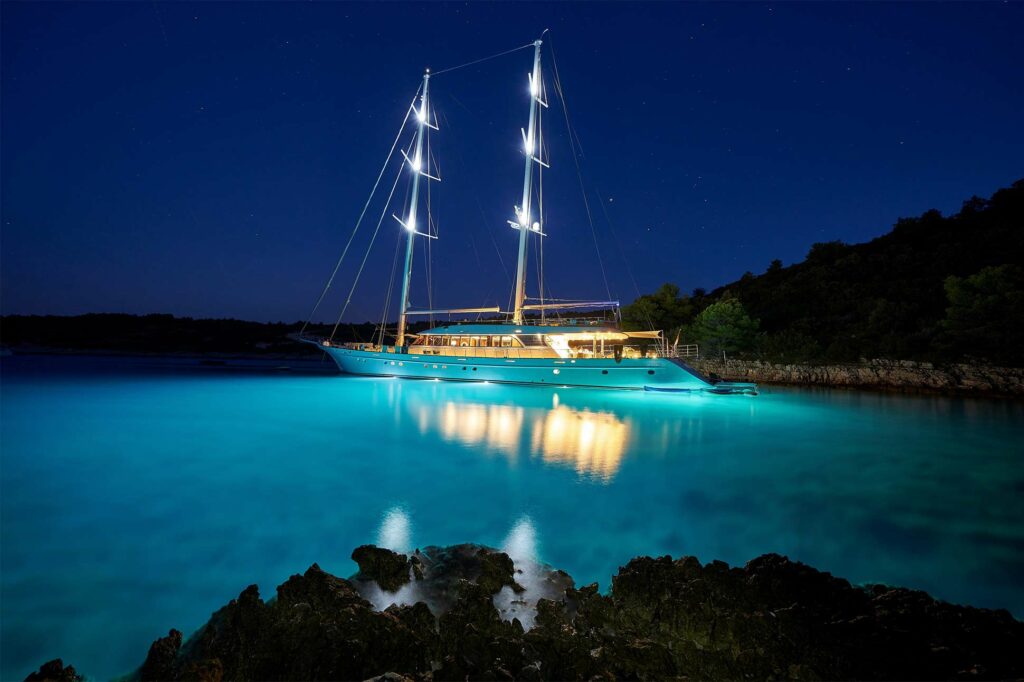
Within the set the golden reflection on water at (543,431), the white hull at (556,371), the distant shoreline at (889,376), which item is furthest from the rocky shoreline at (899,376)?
the golden reflection on water at (543,431)

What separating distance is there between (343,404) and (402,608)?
54.8 ft

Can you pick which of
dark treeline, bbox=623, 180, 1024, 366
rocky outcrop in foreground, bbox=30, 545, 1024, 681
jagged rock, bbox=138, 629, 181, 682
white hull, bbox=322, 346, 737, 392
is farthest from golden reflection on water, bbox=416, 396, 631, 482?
dark treeline, bbox=623, 180, 1024, 366

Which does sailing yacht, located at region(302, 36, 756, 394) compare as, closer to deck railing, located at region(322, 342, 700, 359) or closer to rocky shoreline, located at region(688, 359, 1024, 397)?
deck railing, located at region(322, 342, 700, 359)

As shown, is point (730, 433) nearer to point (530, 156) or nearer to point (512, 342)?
point (512, 342)

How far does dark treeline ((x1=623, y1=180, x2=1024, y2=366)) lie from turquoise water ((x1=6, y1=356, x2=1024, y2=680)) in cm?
1293

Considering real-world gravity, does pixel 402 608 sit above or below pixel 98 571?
above

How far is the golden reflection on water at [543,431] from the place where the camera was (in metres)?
9.87

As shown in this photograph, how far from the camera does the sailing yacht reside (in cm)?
2359

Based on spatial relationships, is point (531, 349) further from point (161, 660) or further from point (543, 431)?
point (161, 660)

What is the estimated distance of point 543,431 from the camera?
12.8 metres

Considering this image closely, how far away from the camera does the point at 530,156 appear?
26.6m

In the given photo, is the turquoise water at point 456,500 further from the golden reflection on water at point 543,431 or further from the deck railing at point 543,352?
the deck railing at point 543,352

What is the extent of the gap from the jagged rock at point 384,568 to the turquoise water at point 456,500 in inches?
40.2

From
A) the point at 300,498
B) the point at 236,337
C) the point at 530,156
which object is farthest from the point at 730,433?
the point at 236,337
